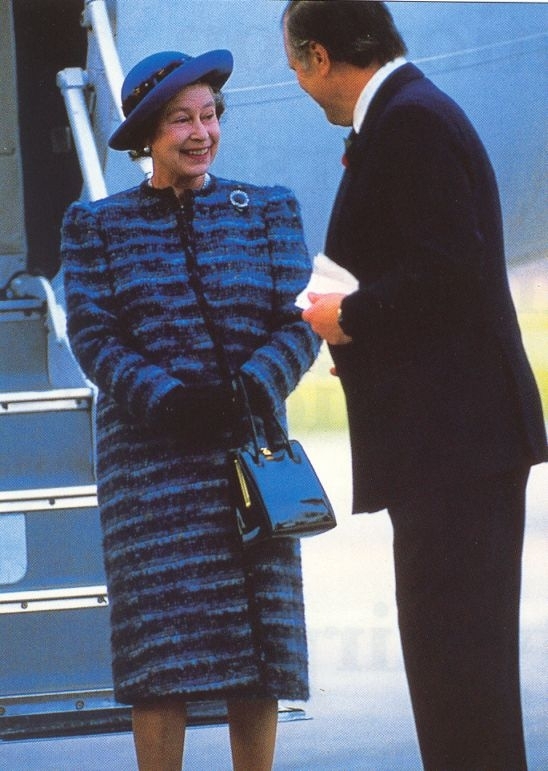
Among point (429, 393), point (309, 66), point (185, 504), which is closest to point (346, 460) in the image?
point (185, 504)

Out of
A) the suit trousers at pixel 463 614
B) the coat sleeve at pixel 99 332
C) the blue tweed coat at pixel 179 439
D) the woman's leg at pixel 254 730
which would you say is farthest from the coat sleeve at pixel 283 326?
the woman's leg at pixel 254 730

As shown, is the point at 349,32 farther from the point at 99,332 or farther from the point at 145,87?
the point at 99,332

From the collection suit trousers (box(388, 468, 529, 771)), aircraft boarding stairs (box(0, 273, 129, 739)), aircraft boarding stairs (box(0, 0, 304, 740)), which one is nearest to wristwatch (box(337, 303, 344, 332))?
suit trousers (box(388, 468, 529, 771))

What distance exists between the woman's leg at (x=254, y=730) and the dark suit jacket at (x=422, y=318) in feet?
1.53

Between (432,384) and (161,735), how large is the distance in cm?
78

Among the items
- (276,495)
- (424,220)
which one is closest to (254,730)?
(276,495)

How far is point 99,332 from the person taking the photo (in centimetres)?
229

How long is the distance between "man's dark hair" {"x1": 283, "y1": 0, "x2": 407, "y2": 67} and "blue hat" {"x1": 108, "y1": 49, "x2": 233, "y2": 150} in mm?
303

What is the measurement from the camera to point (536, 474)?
103 inches

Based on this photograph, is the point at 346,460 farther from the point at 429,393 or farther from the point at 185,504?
the point at 429,393

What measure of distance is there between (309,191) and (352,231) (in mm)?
591

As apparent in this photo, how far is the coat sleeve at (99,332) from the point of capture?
2240mm

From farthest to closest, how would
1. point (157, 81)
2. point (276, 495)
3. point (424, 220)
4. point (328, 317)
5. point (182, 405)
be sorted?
1. point (157, 81)
2. point (182, 405)
3. point (276, 495)
4. point (328, 317)
5. point (424, 220)

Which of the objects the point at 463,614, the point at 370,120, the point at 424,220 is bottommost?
the point at 463,614
